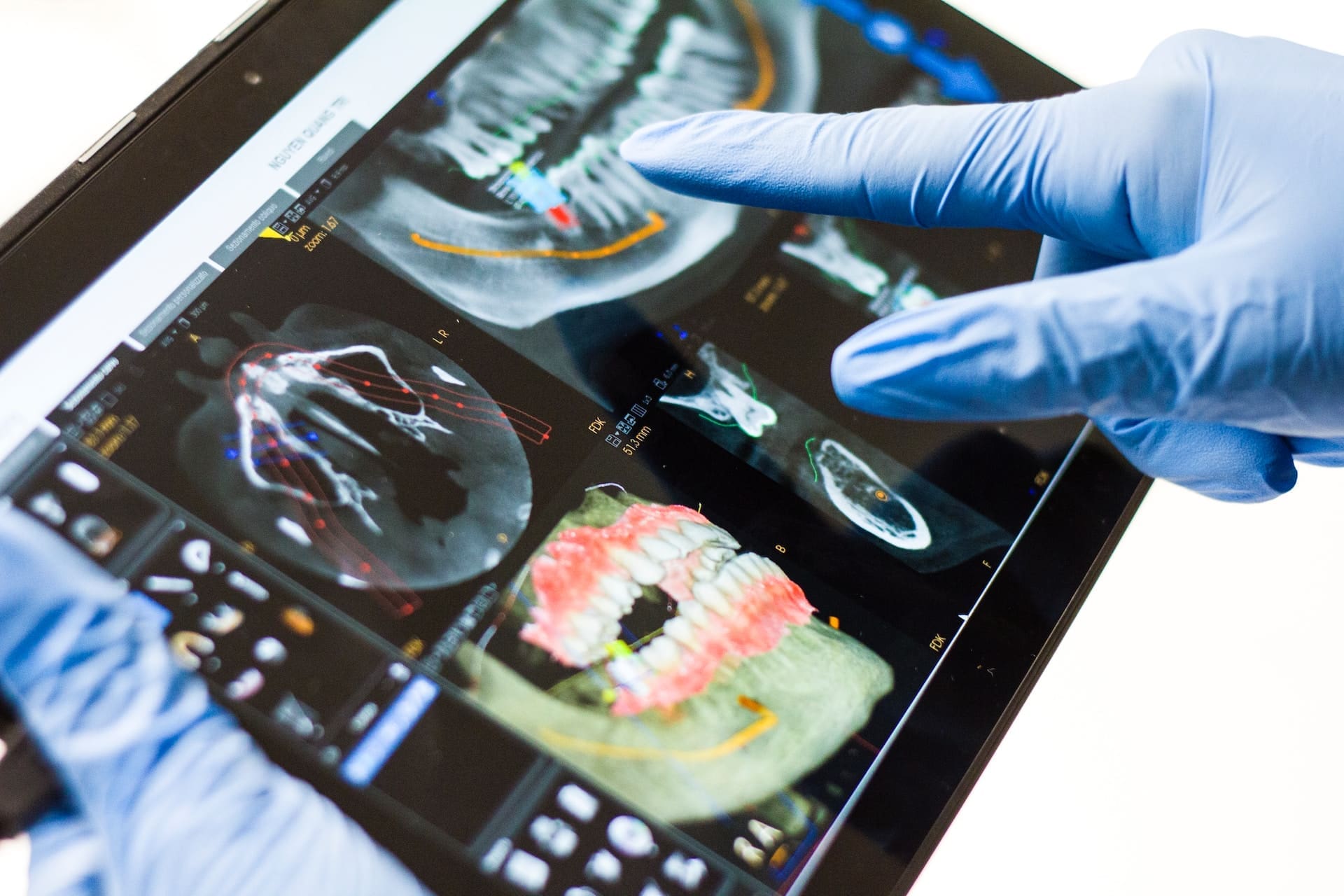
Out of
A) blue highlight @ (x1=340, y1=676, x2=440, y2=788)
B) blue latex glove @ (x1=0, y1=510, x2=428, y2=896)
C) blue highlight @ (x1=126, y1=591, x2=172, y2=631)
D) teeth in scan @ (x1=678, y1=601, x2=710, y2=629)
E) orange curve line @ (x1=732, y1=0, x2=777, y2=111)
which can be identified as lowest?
blue latex glove @ (x1=0, y1=510, x2=428, y2=896)

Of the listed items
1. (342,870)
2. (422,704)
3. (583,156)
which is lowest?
(342,870)

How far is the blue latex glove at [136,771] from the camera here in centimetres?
52

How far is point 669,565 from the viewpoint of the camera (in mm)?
655

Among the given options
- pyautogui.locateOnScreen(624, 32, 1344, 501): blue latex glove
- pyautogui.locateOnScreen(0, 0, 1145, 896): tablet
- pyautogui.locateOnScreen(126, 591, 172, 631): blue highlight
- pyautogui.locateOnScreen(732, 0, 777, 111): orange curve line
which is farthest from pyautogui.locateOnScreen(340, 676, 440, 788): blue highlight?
pyautogui.locateOnScreen(732, 0, 777, 111): orange curve line

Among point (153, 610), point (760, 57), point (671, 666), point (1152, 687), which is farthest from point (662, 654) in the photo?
point (760, 57)

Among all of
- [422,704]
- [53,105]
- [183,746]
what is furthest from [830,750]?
[53,105]

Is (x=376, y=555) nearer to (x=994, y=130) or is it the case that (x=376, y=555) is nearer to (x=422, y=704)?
(x=422, y=704)

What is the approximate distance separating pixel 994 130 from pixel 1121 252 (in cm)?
15

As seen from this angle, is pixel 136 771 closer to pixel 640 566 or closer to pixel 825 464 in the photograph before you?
pixel 640 566

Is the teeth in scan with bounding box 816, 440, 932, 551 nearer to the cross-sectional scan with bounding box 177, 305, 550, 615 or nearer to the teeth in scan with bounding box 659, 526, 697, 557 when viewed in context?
the teeth in scan with bounding box 659, 526, 697, 557

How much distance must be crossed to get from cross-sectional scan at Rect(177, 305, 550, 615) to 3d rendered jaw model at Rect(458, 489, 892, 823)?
6 centimetres

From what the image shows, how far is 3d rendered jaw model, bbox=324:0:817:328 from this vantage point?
70cm

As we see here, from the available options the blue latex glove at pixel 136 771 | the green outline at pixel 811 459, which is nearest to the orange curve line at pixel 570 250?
the green outline at pixel 811 459

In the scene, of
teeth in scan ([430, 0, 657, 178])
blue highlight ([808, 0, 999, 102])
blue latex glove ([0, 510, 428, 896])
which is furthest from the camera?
blue highlight ([808, 0, 999, 102])
